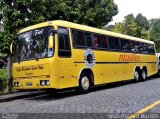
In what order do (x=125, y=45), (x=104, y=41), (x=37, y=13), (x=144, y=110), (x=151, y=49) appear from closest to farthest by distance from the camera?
(x=144, y=110)
(x=37, y=13)
(x=104, y=41)
(x=125, y=45)
(x=151, y=49)

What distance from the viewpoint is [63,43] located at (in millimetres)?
13844

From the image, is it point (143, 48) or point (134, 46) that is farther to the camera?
point (143, 48)

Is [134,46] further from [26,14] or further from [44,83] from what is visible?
[44,83]

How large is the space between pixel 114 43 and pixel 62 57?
223 inches

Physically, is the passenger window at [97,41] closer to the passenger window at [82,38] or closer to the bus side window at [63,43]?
the passenger window at [82,38]

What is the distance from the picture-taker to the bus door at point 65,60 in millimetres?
13484

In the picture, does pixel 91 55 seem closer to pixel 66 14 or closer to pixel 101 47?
pixel 101 47

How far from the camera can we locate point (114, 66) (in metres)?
18.3

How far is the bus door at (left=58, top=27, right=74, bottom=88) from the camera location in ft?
44.2

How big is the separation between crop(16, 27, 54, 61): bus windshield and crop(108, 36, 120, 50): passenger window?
5249 millimetres

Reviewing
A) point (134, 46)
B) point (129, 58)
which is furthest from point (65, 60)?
point (134, 46)

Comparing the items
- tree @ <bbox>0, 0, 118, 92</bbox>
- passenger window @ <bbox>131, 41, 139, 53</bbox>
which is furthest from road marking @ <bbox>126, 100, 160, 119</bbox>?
passenger window @ <bbox>131, 41, 139, 53</bbox>

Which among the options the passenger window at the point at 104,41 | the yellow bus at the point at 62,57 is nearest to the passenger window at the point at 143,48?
the yellow bus at the point at 62,57

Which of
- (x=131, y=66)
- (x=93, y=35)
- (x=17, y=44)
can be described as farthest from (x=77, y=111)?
(x=131, y=66)
